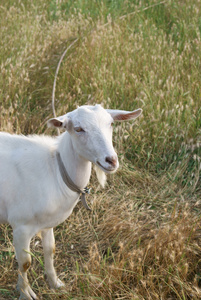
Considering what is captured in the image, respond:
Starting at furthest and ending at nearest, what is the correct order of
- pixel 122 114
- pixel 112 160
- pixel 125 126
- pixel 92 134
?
pixel 125 126 → pixel 122 114 → pixel 92 134 → pixel 112 160

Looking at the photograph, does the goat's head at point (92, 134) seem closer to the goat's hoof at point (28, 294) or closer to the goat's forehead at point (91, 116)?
the goat's forehead at point (91, 116)

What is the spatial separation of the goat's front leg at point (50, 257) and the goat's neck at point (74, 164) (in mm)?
512

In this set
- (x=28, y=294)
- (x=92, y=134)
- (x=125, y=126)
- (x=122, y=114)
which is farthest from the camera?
(x=125, y=126)

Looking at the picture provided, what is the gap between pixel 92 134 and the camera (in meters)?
2.36

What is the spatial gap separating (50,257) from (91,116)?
117cm

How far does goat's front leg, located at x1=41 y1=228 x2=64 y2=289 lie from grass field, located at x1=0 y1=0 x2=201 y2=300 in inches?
2.6

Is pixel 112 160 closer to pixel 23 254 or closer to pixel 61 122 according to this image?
pixel 61 122

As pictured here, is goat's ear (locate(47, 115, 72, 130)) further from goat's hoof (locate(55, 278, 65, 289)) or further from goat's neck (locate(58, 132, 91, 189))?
goat's hoof (locate(55, 278, 65, 289))

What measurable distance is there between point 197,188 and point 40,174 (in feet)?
5.28

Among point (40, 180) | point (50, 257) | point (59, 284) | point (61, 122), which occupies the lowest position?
point (59, 284)

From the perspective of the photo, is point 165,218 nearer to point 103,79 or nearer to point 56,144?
point 56,144

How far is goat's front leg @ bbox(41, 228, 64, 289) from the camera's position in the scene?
2941 millimetres

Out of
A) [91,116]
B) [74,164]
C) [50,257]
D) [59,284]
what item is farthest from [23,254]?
[91,116]

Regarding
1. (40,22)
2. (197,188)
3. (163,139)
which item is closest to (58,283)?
(197,188)
